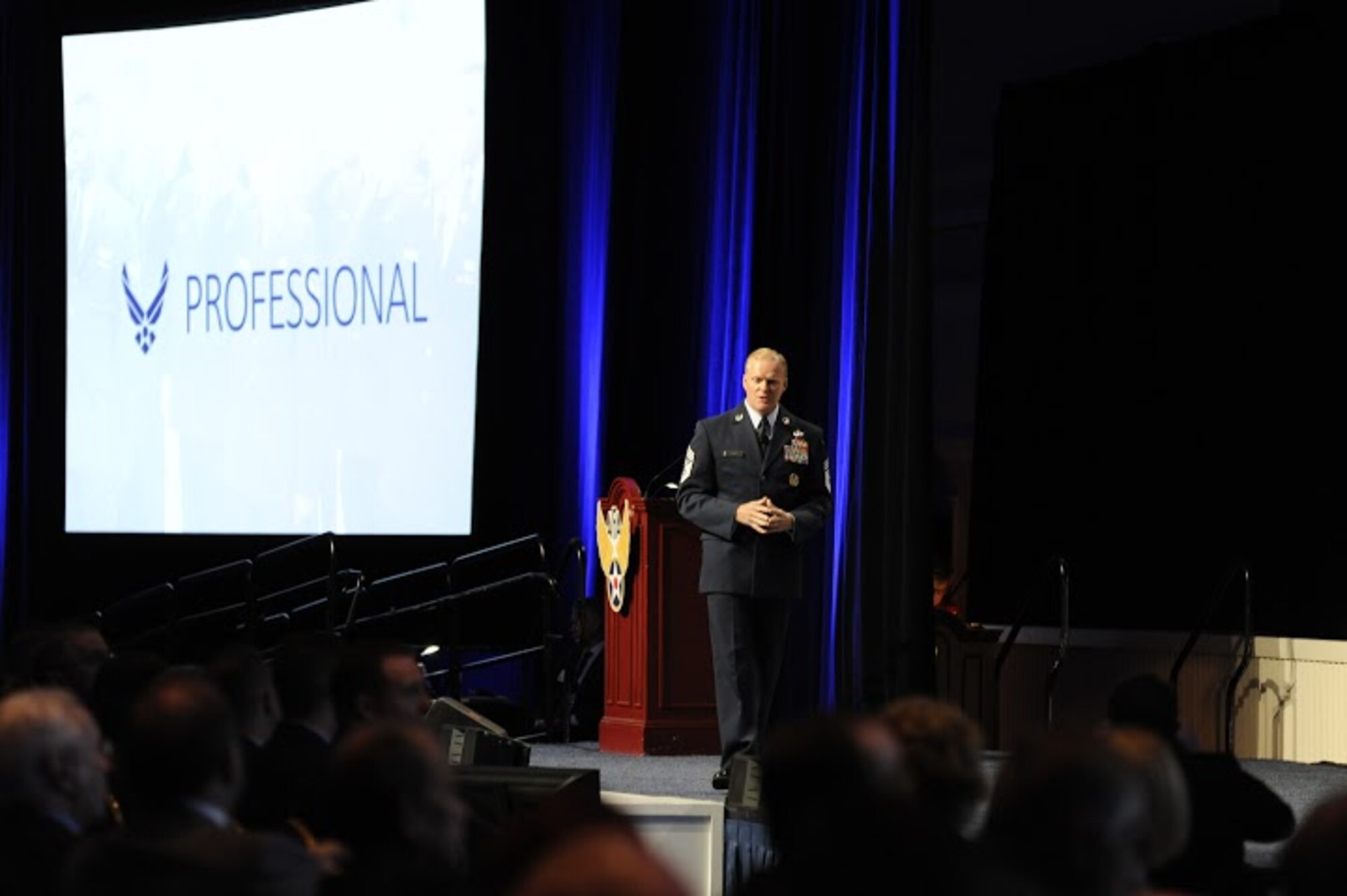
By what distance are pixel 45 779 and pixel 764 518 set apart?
12.7 feet

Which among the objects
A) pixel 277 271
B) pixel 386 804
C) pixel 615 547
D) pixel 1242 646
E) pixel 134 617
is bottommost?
pixel 134 617

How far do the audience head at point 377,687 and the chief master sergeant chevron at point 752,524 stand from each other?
2655 millimetres

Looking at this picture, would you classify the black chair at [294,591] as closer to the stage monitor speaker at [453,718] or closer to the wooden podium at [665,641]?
the wooden podium at [665,641]

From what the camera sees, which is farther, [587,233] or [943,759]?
[587,233]

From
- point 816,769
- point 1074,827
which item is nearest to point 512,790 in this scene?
point 816,769

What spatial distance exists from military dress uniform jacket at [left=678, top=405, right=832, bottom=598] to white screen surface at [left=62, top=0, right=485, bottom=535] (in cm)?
324

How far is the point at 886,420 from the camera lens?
834 cm

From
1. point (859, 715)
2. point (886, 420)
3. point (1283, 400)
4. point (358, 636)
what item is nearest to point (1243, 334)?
point (1283, 400)

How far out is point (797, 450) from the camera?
280 inches

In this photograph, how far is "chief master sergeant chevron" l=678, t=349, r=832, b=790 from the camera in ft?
22.9

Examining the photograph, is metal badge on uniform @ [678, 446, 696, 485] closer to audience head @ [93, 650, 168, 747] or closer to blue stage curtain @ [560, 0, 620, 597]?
audience head @ [93, 650, 168, 747]

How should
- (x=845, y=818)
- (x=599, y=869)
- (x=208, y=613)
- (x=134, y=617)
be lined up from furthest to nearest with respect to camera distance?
1. (x=134, y=617)
2. (x=208, y=613)
3. (x=845, y=818)
4. (x=599, y=869)

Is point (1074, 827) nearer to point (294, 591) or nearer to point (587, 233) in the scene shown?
point (587, 233)

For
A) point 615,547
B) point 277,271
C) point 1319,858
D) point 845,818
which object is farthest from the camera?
point 277,271
